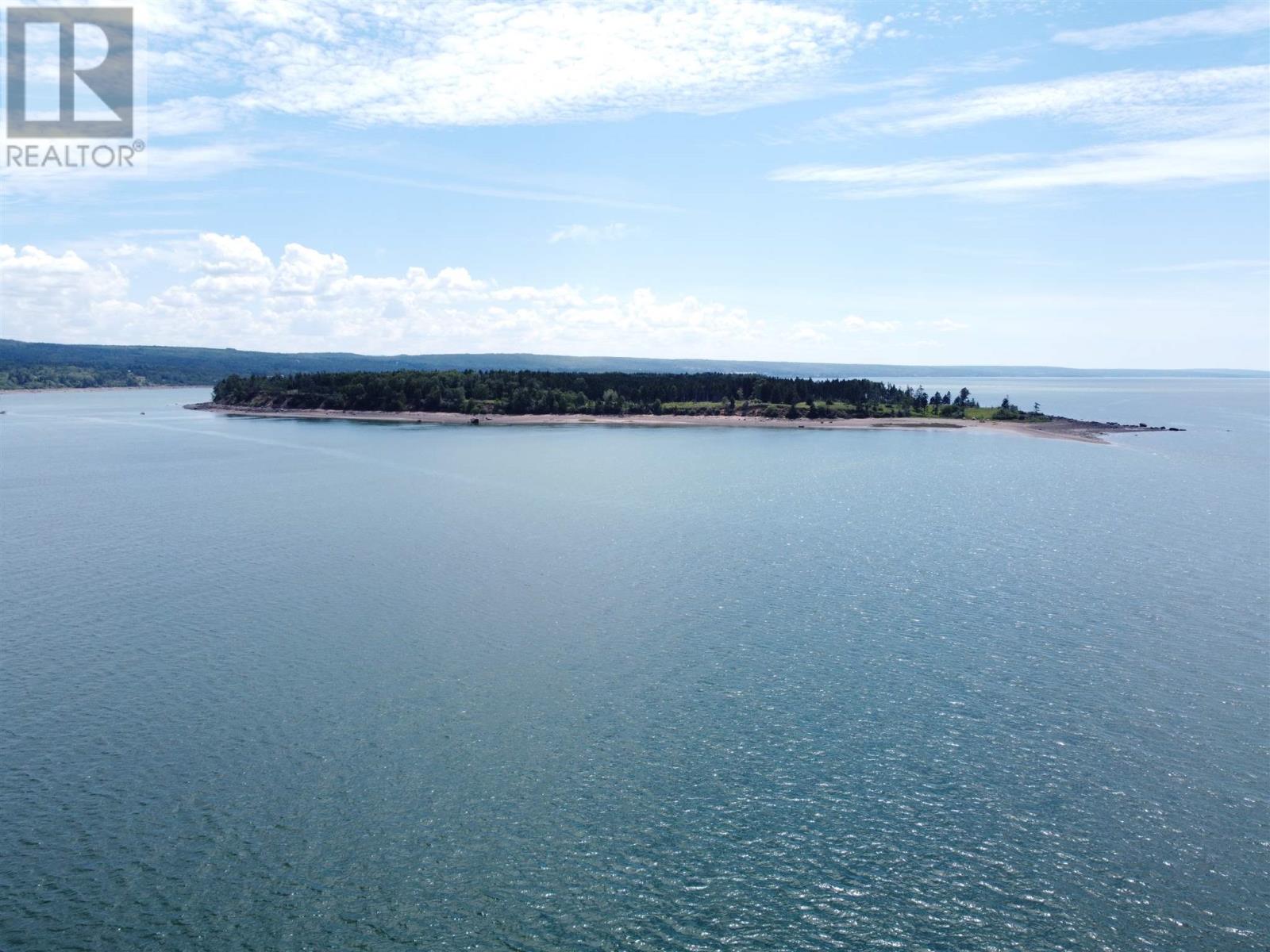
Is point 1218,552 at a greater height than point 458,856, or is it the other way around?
point 1218,552

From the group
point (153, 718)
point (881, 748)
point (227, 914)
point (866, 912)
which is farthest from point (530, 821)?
point (153, 718)

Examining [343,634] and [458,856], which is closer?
[458,856]

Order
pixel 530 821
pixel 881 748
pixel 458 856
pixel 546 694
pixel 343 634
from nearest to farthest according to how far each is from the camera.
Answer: pixel 458 856, pixel 530 821, pixel 881 748, pixel 546 694, pixel 343 634

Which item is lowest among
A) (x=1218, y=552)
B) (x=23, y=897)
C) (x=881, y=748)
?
(x=23, y=897)

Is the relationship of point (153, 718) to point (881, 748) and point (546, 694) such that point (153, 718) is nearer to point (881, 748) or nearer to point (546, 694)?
point (546, 694)

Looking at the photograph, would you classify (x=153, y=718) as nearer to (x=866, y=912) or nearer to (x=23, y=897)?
(x=23, y=897)

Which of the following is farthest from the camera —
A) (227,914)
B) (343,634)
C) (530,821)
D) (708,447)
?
(708,447)
